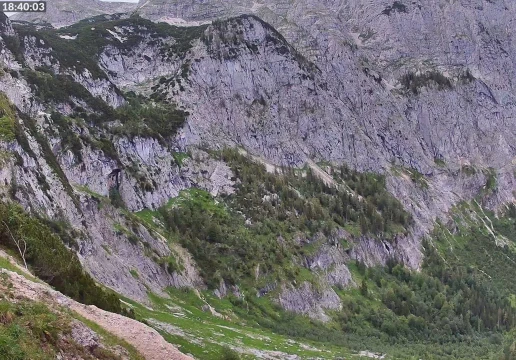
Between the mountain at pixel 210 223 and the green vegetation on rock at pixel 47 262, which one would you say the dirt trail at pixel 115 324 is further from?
the mountain at pixel 210 223

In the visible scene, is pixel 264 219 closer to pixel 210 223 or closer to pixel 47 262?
pixel 210 223

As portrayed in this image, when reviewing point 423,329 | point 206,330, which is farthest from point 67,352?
point 423,329

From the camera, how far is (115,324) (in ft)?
100

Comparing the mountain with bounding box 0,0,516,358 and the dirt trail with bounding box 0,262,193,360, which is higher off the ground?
the mountain with bounding box 0,0,516,358

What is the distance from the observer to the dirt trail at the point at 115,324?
2803cm

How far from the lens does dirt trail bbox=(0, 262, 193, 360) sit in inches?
1104

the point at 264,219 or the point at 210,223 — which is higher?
the point at 264,219
